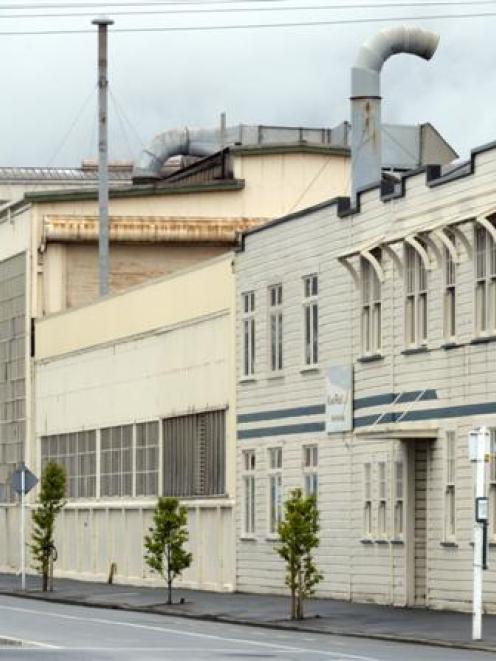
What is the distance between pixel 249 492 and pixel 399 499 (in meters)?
7.85

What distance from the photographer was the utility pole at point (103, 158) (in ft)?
194

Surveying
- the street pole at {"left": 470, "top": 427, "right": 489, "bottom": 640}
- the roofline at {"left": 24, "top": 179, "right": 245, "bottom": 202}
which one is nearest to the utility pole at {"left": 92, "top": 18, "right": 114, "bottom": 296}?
the roofline at {"left": 24, "top": 179, "right": 245, "bottom": 202}

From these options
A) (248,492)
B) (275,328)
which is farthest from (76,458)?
(275,328)

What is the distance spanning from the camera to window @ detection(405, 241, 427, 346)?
→ 127 ft

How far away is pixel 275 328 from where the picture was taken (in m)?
45.8

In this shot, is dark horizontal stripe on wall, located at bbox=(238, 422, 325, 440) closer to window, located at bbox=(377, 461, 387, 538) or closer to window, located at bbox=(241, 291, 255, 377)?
window, located at bbox=(241, 291, 255, 377)

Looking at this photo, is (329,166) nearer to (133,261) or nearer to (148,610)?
(133,261)

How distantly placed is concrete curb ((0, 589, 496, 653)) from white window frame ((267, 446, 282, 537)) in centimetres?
391

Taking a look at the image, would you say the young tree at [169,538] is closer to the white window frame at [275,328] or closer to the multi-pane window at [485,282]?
the white window frame at [275,328]

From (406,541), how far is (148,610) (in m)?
4.80

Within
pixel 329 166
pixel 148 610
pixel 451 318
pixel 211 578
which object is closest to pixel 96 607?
pixel 148 610

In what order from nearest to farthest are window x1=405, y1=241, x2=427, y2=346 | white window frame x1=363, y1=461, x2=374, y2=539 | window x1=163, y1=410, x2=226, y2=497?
1. window x1=405, y1=241, x2=427, y2=346
2. white window frame x1=363, y1=461, x2=374, y2=539
3. window x1=163, y1=410, x2=226, y2=497

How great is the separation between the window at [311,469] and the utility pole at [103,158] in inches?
633

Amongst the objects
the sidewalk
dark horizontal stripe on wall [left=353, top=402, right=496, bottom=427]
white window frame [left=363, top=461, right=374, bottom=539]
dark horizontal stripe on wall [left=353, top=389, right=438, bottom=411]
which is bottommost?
the sidewalk
